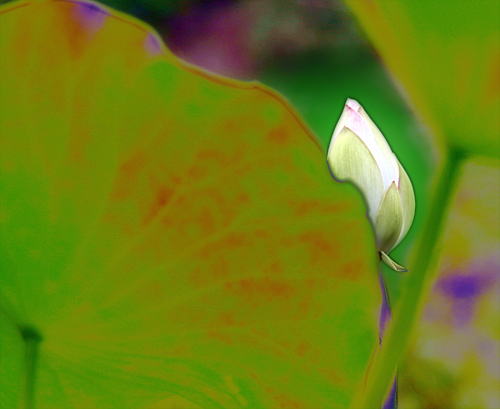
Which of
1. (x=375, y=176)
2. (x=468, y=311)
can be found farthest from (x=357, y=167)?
(x=468, y=311)

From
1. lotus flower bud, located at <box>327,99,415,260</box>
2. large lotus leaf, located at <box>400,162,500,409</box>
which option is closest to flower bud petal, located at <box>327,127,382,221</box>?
lotus flower bud, located at <box>327,99,415,260</box>

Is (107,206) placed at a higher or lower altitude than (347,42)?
lower

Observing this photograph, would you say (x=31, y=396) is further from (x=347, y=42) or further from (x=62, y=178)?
(x=347, y=42)

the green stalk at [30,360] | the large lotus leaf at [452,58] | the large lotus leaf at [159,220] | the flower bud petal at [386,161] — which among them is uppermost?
the large lotus leaf at [452,58]

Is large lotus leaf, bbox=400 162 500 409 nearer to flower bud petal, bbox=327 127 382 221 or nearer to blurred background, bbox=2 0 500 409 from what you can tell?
blurred background, bbox=2 0 500 409

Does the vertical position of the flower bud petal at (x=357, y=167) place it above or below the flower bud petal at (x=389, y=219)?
above

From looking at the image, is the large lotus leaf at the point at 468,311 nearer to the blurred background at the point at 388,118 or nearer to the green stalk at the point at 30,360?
the blurred background at the point at 388,118

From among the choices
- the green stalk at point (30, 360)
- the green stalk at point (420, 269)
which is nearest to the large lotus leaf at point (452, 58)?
the green stalk at point (420, 269)

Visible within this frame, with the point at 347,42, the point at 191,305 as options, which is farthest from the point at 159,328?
the point at 347,42
